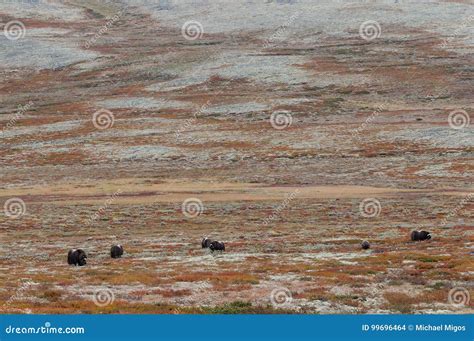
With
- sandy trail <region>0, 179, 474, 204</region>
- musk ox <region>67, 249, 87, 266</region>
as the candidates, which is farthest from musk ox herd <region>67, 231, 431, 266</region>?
sandy trail <region>0, 179, 474, 204</region>

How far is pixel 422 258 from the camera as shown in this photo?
3656 centimetres

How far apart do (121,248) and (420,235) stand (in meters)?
20.9

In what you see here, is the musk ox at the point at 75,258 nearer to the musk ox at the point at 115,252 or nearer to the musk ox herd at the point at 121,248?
the musk ox herd at the point at 121,248

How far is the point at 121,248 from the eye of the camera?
40.9m

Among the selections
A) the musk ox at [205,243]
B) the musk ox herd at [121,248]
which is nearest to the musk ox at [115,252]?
the musk ox herd at [121,248]

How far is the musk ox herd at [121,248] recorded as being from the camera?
123 feet

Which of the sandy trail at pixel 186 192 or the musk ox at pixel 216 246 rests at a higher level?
the sandy trail at pixel 186 192

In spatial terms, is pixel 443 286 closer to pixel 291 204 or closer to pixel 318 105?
pixel 291 204

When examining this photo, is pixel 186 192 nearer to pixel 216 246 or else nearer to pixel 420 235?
pixel 216 246

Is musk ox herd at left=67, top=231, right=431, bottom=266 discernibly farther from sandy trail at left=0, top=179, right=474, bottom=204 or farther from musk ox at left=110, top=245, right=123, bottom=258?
sandy trail at left=0, top=179, right=474, bottom=204

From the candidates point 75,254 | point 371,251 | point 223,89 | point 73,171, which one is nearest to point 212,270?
point 75,254

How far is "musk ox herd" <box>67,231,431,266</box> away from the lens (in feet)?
123

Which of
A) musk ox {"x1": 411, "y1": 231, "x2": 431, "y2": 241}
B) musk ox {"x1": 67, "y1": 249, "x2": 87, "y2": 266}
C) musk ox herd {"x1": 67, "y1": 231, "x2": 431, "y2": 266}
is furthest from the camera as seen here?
musk ox {"x1": 411, "y1": 231, "x2": 431, "y2": 241}

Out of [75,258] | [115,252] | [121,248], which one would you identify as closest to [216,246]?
[121,248]
